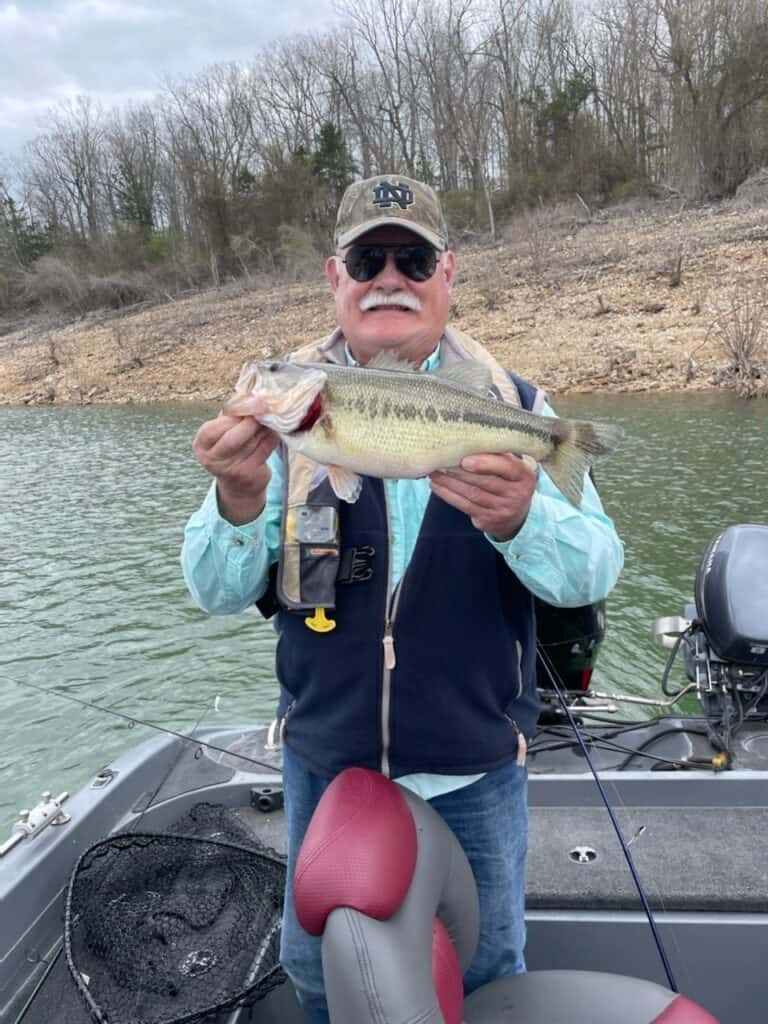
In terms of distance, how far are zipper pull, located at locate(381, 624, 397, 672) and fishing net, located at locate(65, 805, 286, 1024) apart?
1286mm

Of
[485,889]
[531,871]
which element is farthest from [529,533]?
[531,871]

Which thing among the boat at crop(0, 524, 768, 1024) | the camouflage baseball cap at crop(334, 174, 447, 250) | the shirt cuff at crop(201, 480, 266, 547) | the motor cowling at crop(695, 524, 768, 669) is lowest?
the boat at crop(0, 524, 768, 1024)

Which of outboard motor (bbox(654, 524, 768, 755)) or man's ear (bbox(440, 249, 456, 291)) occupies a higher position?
man's ear (bbox(440, 249, 456, 291))

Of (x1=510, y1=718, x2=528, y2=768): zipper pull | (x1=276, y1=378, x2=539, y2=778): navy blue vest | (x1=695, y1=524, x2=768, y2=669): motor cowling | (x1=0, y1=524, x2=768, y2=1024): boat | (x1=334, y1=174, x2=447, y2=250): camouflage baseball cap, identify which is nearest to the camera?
(x1=276, y1=378, x2=539, y2=778): navy blue vest

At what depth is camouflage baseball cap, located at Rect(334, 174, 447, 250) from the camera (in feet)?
8.46

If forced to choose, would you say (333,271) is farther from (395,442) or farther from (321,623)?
(321,623)

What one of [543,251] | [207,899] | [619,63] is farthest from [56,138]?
[207,899]

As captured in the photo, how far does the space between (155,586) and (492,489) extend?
8751 millimetres

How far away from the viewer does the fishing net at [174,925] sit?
2686 millimetres

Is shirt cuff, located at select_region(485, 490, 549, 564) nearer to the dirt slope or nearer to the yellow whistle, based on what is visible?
the yellow whistle

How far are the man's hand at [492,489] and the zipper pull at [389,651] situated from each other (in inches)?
18.5

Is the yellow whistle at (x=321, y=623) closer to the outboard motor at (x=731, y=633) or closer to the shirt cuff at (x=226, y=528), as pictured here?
the shirt cuff at (x=226, y=528)

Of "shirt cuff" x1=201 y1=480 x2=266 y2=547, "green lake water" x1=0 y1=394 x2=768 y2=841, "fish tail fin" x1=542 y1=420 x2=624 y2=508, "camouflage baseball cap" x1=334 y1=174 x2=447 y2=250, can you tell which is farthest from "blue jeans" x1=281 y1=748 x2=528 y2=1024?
"green lake water" x1=0 y1=394 x2=768 y2=841

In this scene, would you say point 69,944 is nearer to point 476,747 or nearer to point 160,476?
point 476,747
